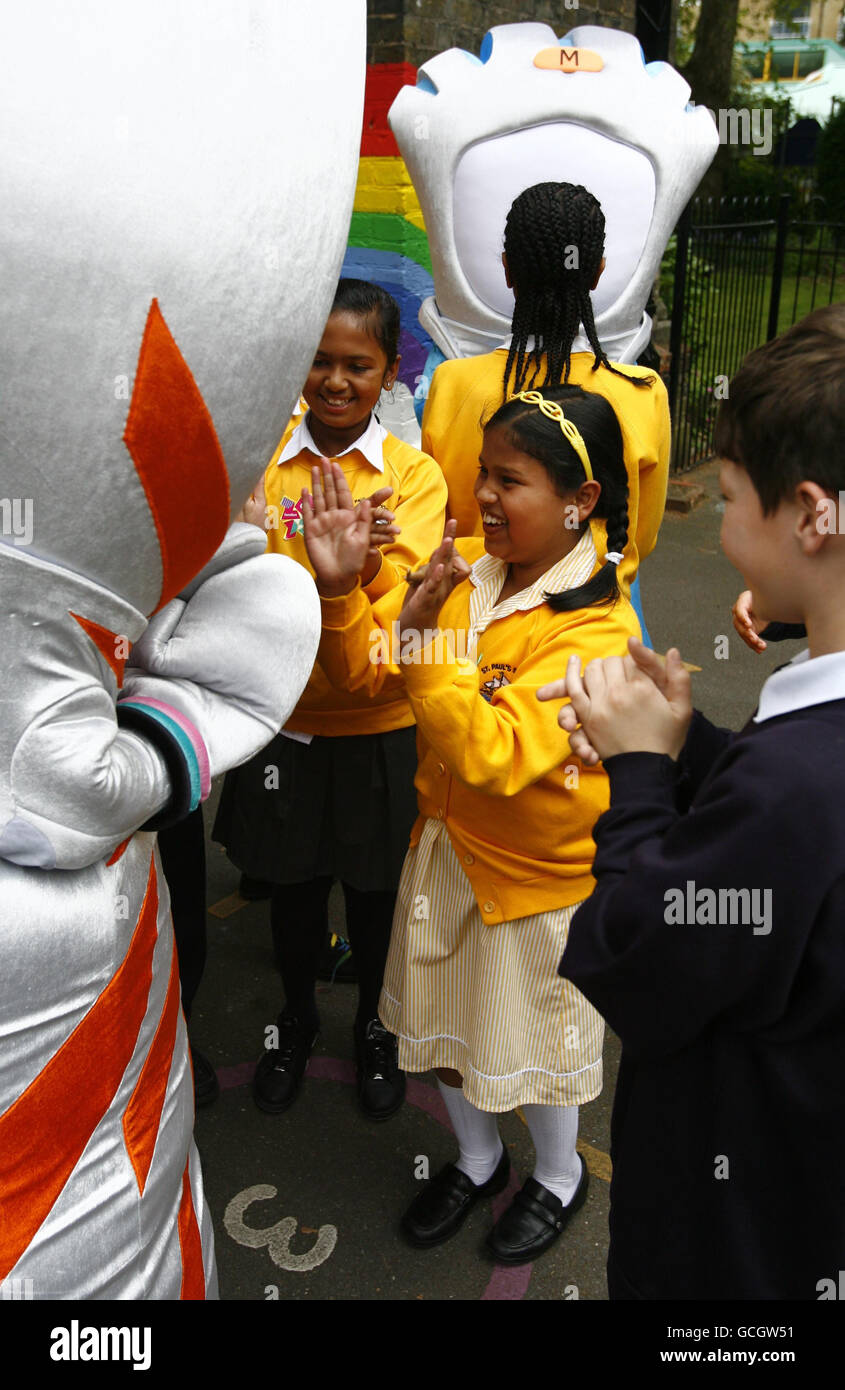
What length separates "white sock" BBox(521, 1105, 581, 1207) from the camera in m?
2.32

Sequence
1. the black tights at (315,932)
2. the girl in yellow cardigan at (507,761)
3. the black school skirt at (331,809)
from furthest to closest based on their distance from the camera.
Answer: the black tights at (315,932) < the black school skirt at (331,809) < the girl in yellow cardigan at (507,761)

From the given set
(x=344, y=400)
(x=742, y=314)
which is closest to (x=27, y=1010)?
(x=344, y=400)

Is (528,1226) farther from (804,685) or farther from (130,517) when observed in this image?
(130,517)

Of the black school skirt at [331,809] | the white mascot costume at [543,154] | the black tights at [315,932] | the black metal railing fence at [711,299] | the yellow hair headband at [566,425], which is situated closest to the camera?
the yellow hair headband at [566,425]

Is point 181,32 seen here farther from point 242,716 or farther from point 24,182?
A: point 242,716

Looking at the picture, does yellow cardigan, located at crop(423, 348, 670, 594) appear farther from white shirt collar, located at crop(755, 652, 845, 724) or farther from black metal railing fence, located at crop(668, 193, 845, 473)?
black metal railing fence, located at crop(668, 193, 845, 473)

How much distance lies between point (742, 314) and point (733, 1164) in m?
9.51

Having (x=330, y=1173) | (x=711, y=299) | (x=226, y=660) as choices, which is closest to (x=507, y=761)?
(x=226, y=660)

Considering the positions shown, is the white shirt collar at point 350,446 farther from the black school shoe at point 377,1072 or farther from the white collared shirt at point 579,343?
the black school shoe at point 377,1072

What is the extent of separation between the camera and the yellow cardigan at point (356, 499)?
249 centimetres

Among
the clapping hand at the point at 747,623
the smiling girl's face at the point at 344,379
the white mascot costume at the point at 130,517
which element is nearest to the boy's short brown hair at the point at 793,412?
the white mascot costume at the point at 130,517

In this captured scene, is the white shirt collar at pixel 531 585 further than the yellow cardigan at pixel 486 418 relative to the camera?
No

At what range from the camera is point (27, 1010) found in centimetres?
135

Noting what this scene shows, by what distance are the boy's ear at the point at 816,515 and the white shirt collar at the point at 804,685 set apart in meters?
0.11
